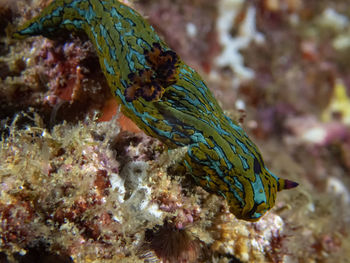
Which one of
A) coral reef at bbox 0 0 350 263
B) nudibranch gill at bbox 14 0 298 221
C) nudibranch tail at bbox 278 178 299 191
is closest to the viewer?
coral reef at bbox 0 0 350 263

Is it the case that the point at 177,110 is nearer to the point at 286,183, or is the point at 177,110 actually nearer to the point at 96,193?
the point at 96,193

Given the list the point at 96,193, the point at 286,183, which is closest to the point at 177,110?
the point at 96,193

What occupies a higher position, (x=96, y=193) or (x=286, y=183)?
(x=286, y=183)

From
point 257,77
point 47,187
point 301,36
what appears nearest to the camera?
point 47,187

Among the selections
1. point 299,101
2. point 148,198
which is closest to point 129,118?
point 148,198

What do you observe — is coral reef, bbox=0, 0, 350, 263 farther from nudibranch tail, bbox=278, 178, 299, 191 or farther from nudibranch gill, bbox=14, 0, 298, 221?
nudibranch tail, bbox=278, 178, 299, 191

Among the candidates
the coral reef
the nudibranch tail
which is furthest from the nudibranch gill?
the coral reef

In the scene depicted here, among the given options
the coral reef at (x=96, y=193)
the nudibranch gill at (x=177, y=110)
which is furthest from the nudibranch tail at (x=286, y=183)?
the coral reef at (x=96, y=193)

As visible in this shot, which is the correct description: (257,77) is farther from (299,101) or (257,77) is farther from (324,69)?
(324,69)

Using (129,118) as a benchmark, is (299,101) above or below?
above
